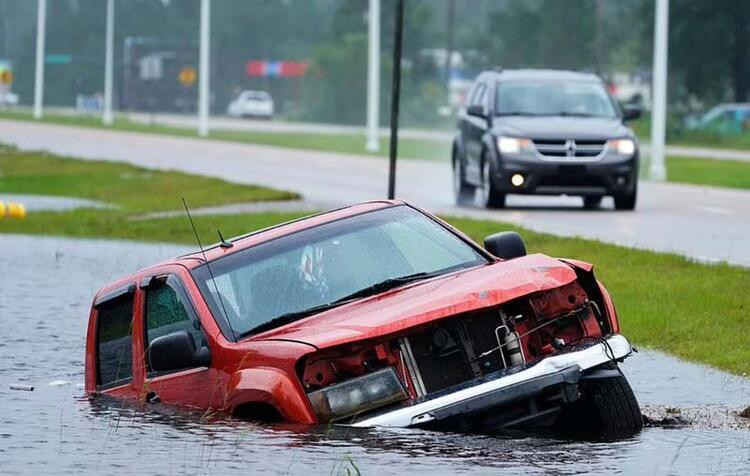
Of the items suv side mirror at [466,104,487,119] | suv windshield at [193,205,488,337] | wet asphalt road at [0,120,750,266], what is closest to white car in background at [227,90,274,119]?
wet asphalt road at [0,120,750,266]

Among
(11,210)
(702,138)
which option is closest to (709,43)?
(702,138)

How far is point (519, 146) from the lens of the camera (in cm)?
2850

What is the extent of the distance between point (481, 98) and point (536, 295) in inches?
827

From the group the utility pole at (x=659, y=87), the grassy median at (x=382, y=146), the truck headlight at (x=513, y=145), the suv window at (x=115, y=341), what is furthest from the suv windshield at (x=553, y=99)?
the suv window at (x=115, y=341)

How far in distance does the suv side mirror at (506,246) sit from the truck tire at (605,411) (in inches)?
45.6

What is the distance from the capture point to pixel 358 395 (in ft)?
30.9

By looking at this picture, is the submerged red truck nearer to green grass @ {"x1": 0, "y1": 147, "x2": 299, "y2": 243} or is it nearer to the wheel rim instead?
green grass @ {"x1": 0, "y1": 147, "x2": 299, "y2": 243}

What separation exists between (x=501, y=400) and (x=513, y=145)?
19442 mm

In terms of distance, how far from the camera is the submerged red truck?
30.8 ft

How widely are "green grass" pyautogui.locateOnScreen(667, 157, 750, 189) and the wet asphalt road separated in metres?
2.08

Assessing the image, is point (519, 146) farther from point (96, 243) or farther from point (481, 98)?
point (96, 243)

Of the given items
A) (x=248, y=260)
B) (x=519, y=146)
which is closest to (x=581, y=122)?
(x=519, y=146)

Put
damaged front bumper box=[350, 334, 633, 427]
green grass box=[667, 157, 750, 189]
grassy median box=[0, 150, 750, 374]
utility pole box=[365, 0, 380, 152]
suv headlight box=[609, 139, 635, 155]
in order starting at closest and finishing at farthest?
damaged front bumper box=[350, 334, 633, 427] < grassy median box=[0, 150, 750, 374] < suv headlight box=[609, 139, 635, 155] < green grass box=[667, 157, 750, 189] < utility pole box=[365, 0, 380, 152]

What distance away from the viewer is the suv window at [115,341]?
11109mm
